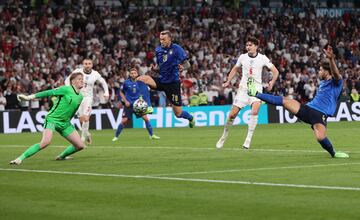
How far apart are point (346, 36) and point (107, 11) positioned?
613 inches

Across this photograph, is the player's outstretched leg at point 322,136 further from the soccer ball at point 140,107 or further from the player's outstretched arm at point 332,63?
the soccer ball at point 140,107

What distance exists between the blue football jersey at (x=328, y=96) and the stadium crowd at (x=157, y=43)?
66.3 feet

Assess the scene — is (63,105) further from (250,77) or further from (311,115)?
(250,77)

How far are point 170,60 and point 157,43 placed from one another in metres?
23.5

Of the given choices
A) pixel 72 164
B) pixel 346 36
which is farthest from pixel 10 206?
pixel 346 36

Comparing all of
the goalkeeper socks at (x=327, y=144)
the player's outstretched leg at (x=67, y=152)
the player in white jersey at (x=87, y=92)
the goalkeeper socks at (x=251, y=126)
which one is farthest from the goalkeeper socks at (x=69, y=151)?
the player in white jersey at (x=87, y=92)

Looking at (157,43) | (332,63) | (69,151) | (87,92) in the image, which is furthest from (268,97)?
(157,43)

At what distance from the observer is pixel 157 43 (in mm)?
45656

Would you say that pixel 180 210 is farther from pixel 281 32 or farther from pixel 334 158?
pixel 281 32

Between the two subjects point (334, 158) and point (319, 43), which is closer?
point (334, 158)

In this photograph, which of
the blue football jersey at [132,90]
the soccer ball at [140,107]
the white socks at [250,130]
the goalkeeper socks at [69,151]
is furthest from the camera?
the blue football jersey at [132,90]

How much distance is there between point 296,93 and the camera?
150 feet

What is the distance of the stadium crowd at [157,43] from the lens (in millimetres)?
39656

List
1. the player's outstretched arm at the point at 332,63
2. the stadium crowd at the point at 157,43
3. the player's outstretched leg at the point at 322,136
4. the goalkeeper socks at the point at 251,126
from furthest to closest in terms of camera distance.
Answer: the stadium crowd at the point at 157,43, the goalkeeper socks at the point at 251,126, the player's outstretched leg at the point at 322,136, the player's outstretched arm at the point at 332,63
